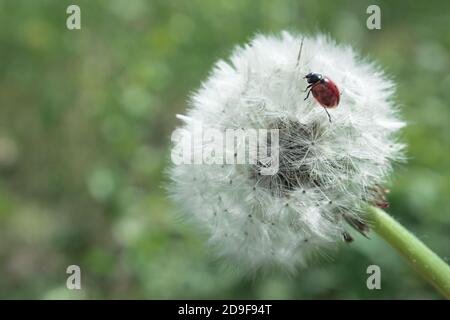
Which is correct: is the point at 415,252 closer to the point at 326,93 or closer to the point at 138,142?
the point at 326,93

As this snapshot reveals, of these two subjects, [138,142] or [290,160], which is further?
[138,142]

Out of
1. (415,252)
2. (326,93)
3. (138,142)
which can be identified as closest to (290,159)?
(326,93)

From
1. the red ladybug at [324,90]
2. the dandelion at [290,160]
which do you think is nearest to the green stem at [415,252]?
the dandelion at [290,160]

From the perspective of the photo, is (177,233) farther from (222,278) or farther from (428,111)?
(428,111)

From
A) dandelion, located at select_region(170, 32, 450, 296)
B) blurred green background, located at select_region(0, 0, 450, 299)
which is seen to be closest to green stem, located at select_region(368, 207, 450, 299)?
dandelion, located at select_region(170, 32, 450, 296)

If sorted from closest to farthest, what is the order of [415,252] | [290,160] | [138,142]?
[415,252] < [290,160] < [138,142]

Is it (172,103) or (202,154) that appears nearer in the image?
(202,154)

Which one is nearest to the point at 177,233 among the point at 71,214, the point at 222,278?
the point at 222,278
